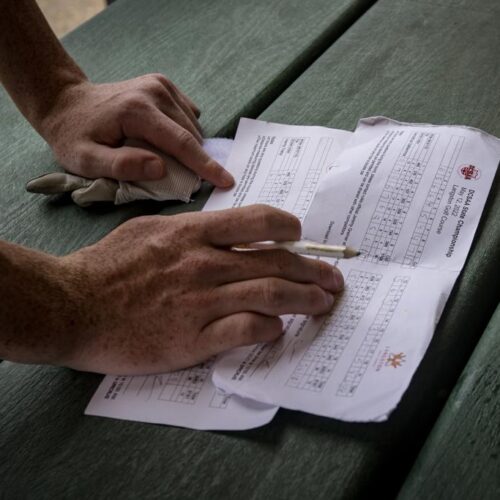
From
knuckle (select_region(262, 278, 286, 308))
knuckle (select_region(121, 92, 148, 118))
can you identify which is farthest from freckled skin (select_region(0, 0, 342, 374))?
knuckle (select_region(121, 92, 148, 118))

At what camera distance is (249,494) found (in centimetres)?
67

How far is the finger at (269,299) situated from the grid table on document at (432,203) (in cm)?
12

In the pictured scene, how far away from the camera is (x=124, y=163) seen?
3.36 ft

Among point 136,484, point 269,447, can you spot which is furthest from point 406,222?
point 136,484

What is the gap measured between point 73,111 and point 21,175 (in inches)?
5.4

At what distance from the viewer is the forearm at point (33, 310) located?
30.8 inches

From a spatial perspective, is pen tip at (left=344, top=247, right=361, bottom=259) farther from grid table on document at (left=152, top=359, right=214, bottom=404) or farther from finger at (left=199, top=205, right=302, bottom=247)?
grid table on document at (left=152, top=359, right=214, bottom=404)

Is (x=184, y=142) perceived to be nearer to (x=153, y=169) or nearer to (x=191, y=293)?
(x=153, y=169)

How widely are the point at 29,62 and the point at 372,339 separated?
0.76 m

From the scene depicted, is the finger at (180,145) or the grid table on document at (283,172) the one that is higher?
the finger at (180,145)

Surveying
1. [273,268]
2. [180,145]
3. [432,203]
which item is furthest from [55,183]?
[432,203]

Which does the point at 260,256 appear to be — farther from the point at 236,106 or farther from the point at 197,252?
the point at 236,106

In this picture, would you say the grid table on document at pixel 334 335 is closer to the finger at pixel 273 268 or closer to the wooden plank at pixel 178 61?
the finger at pixel 273 268

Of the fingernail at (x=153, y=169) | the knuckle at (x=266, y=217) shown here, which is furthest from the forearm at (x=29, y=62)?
the knuckle at (x=266, y=217)
